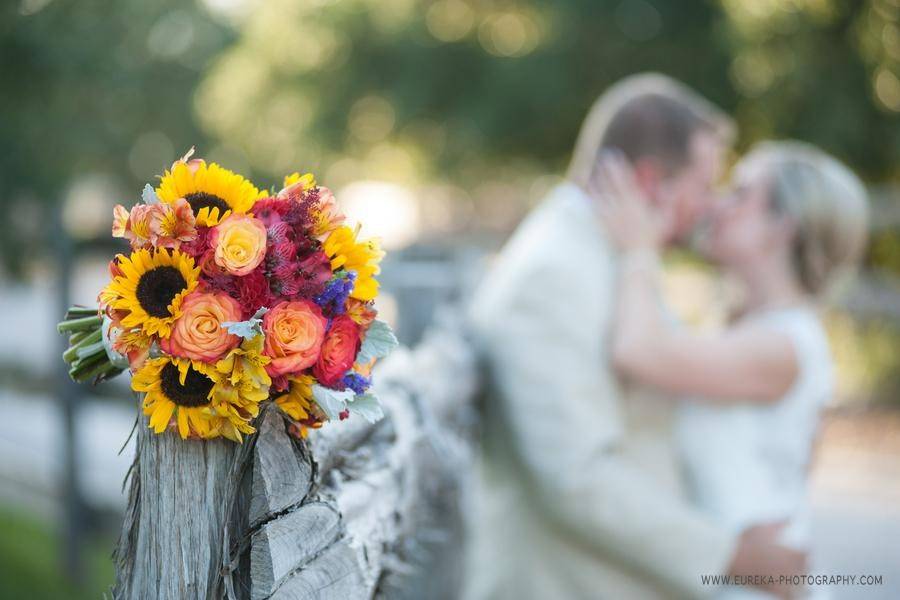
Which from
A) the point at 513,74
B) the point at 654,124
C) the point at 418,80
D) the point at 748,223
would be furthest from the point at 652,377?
the point at 418,80

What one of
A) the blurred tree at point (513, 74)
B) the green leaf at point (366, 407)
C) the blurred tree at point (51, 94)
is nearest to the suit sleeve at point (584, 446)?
the green leaf at point (366, 407)

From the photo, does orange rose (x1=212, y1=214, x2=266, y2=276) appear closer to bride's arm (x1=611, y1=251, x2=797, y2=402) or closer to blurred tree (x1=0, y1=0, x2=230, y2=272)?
bride's arm (x1=611, y1=251, x2=797, y2=402)

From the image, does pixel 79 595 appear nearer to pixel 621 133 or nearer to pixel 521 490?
pixel 521 490

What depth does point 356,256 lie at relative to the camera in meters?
1.45

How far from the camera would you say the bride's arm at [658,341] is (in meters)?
2.88

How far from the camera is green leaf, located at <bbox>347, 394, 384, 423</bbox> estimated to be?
144 cm

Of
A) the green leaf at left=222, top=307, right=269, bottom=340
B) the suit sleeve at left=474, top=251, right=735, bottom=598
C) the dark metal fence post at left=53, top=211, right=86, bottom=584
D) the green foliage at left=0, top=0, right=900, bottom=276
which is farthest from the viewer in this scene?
the dark metal fence post at left=53, top=211, right=86, bottom=584

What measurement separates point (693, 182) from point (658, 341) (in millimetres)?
651

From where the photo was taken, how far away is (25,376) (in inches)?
266

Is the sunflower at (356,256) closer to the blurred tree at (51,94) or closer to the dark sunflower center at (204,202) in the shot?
the dark sunflower center at (204,202)

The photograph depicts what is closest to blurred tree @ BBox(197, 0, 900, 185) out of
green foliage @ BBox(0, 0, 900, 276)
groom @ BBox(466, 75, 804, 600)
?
green foliage @ BBox(0, 0, 900, 276)

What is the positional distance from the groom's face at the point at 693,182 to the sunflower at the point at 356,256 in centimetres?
192

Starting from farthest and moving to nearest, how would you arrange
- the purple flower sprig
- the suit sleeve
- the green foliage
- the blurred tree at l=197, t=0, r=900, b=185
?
the blurred tree at l=197, t=0, r=900, b=185 < the green foliage < the suit sleeve < the purple flower sprig

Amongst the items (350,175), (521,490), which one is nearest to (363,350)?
(521,490)
